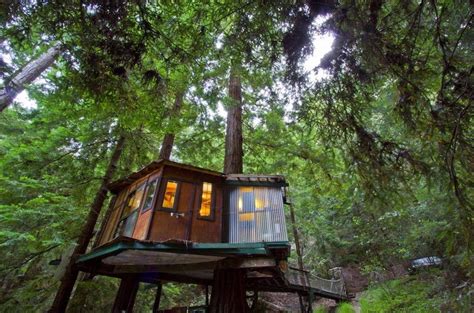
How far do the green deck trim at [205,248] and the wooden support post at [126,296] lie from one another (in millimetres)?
2074

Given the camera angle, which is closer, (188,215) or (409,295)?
(188,215)

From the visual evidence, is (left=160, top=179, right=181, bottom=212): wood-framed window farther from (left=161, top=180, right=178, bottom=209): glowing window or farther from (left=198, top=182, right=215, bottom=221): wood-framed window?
(left=198, top=182, right=215, bottom=221): wood-framed window

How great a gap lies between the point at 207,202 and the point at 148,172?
2020 mm

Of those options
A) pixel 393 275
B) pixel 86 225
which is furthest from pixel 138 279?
pixel 393 275

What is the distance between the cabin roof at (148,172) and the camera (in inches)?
301

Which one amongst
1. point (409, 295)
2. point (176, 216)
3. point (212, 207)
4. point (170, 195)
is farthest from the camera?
point (409, 295)

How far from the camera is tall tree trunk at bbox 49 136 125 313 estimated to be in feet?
23.2

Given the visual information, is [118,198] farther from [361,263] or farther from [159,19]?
[361,263]

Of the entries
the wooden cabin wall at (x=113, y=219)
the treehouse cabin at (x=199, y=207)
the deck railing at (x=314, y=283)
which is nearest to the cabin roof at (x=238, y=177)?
the treehouse cabin at (x=199, y=207)

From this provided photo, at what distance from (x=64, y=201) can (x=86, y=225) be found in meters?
1.08

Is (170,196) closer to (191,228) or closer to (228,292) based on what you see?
(191,228)

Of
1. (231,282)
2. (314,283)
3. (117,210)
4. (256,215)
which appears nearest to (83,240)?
(117,210)

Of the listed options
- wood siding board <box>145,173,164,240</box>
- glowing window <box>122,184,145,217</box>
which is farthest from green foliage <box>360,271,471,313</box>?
glowing window <box>122,184,145,217</box>

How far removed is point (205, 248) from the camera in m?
6.10
